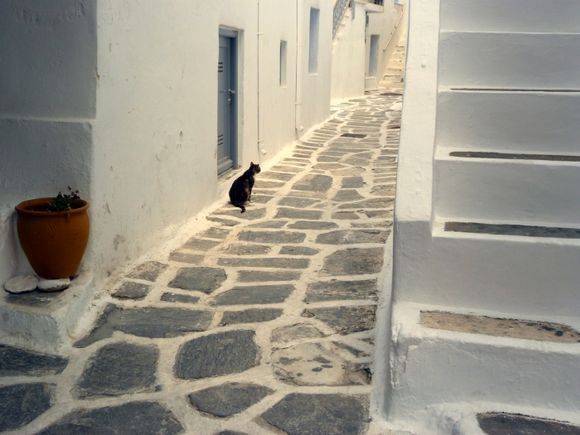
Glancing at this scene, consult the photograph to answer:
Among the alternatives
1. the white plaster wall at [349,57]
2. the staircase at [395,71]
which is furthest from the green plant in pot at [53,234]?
the staircase at [395,71]

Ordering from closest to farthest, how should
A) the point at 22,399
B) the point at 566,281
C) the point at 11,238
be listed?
the point at 566,281
the point at 22,399
the point at 11,238

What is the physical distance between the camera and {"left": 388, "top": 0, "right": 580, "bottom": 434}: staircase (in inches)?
113

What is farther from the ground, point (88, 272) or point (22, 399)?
point (88, 272)

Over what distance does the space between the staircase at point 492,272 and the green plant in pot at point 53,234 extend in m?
2.19

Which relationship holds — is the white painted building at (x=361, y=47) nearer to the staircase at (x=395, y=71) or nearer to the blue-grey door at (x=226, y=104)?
the staircase at (x=395, y=71)

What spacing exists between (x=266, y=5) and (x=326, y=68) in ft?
19.7

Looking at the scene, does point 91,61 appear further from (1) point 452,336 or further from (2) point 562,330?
(2) point 562,330

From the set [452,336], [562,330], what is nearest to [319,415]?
[452,336]

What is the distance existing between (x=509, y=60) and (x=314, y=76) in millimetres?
9835

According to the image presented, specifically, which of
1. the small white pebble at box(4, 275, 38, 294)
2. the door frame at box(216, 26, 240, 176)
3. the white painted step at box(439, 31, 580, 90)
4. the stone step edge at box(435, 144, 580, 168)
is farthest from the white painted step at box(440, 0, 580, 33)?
the door frame at box(216, 26, 240, 176)

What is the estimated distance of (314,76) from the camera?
14141 millimetres

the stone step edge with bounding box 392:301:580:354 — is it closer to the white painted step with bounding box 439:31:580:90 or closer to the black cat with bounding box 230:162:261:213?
the white painted step with bounding box 439:31:580:90

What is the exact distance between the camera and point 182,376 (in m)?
3.61

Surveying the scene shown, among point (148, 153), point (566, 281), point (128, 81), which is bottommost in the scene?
point (566, 281)
